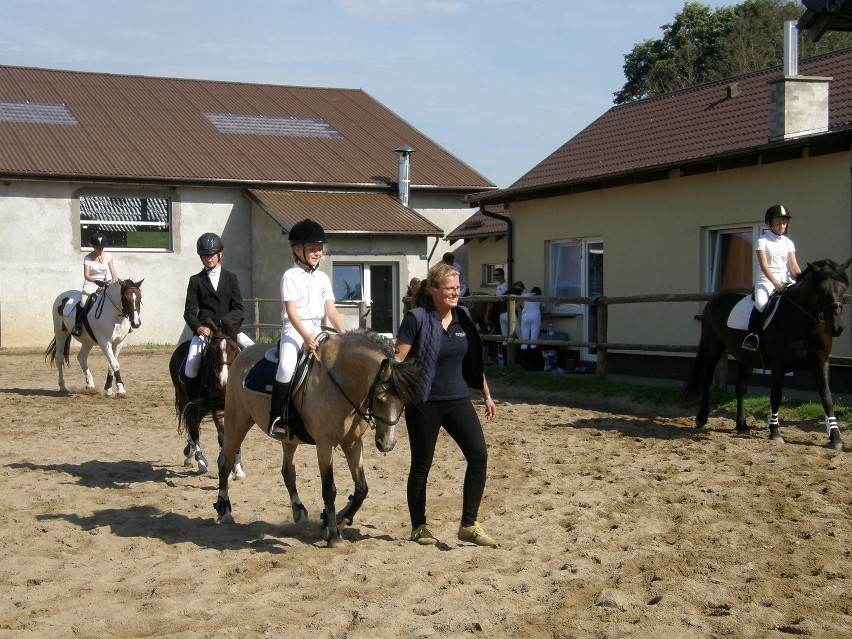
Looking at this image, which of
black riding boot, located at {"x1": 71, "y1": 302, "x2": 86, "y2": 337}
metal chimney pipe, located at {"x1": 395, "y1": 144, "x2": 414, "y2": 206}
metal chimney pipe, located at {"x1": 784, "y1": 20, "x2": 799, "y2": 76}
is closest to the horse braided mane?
metal chimney pipe, located at {"x1": 784, "y1": 20, "x2": 799, "y2": 76}

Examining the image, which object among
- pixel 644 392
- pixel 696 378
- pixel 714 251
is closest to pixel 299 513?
pixel 696 378

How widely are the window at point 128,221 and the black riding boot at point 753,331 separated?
19.4 metres

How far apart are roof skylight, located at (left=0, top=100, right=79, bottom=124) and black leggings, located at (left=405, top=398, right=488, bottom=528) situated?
82.4ft

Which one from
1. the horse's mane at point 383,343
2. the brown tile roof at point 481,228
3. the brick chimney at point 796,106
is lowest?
the horse's mane at point 383,343

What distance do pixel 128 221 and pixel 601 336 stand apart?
16.1m

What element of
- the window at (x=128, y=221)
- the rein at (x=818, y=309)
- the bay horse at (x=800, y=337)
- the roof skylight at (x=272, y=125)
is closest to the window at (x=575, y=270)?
the bay horse at (x=800, y=337)

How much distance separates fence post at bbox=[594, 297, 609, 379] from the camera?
15.5 m

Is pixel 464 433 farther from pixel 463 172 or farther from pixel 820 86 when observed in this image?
pixel 463 172

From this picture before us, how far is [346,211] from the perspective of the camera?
28031 mm

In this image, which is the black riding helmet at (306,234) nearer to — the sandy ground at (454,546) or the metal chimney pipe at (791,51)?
the sandy ground at (454,546)

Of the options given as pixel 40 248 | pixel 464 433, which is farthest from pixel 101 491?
pixel 40 248

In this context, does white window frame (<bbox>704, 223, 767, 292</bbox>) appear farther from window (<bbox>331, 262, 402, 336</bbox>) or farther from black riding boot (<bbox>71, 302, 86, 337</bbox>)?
window (<bbox>331, 262, 402, 336</bbox>)

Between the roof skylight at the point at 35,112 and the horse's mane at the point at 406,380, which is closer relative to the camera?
the horse's mane at the point at 406,380

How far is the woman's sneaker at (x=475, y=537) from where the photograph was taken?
6.72 metres
